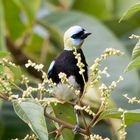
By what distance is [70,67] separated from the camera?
179 centimetres

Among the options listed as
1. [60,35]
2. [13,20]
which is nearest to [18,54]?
[60,35]

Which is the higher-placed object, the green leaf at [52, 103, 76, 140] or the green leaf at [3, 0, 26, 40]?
the green leaf at [3, 0, 26, 40]

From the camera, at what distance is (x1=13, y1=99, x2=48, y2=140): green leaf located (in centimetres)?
137

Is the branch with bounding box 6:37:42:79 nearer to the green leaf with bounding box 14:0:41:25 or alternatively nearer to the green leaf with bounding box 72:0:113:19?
the green leaf with bounding box 14:0:41:25

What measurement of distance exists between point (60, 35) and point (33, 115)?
1966 mm

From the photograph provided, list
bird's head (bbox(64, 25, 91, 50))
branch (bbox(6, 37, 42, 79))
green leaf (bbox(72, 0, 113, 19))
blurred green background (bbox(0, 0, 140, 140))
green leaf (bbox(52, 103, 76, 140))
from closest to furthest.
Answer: green leaf (bbox(52, 103, 76, 140)) → bird's head (bbox(64, 25, 91, 50)) → blurred green background (bbox(0, 0, 140, 140)) → branch (bbox(6, 37, 42, 79)) → green leaf (bbox(72, 0, 113, 19))

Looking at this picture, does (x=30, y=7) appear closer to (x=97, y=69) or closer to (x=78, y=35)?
(x=78, y=35)

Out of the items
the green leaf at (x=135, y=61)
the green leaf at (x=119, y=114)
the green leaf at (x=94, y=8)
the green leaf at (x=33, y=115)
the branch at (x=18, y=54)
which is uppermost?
the green leaf at (x=94, y=8)

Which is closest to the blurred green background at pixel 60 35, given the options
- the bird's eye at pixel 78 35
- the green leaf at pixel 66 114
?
the bird's eye at pixel 78 35

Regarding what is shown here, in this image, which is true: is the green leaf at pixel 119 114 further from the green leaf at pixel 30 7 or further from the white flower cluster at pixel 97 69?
the green leaf at pixel 30 7

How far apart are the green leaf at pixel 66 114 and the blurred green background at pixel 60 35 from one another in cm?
97

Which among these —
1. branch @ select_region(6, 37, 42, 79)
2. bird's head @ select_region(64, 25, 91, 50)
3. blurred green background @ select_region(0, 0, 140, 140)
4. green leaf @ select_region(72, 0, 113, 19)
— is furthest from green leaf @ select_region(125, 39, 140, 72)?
green leaf @ select_region(72, 0, 113, 19)

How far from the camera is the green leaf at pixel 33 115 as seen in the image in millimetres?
1372

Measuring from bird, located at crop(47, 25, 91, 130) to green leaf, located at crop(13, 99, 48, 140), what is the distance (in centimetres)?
26
